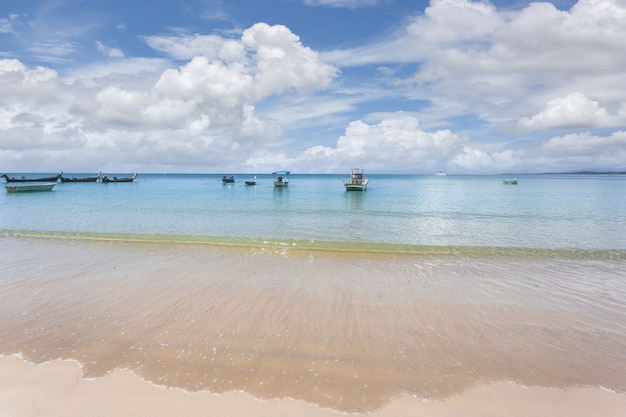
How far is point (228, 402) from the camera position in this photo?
4.20 m

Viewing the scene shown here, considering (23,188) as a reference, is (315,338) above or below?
below

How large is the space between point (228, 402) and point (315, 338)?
6.66ft

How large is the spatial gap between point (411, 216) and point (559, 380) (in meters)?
21.0

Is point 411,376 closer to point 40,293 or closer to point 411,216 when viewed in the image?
point 40,293

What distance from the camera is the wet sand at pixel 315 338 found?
4.34 meters

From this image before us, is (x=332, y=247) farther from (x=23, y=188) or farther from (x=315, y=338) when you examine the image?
(x=23, y=188)

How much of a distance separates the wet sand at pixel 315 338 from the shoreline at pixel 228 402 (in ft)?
0.07

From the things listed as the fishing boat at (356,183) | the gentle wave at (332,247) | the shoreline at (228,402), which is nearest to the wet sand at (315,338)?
the shoreline at (228,402)

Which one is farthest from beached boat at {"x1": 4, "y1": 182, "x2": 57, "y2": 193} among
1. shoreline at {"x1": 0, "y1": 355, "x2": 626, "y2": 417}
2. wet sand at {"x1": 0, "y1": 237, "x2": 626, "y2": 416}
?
shoreline at {"x1": 0, "y1": 355, "x2": 626, "y2": 417}

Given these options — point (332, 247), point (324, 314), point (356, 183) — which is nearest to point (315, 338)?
point (324, 314)

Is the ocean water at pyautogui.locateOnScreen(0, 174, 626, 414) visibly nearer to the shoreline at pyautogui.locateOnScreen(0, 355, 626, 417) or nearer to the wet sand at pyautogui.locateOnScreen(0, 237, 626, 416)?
the wet sand at pyautogui.locateOnScreen(0, 237, 626, 416)

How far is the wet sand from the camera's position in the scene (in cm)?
434

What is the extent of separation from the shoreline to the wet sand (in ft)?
0.07

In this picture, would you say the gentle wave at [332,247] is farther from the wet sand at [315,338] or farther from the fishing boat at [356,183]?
the fishing boat at [356,183]
